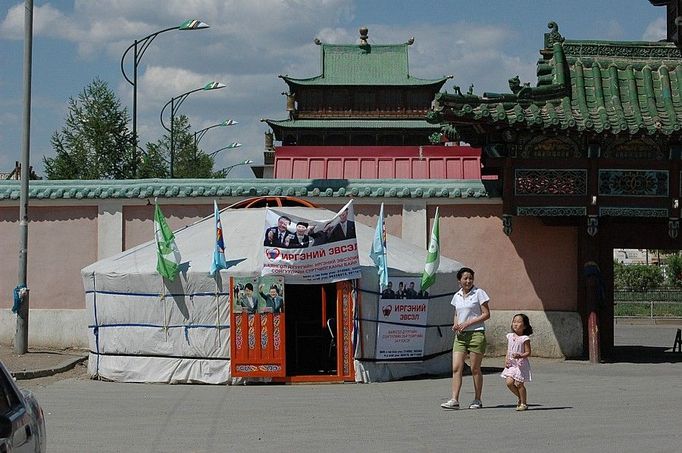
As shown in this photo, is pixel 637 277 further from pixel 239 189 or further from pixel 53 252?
pixel 53 252

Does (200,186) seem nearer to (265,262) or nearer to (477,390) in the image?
(265,262)

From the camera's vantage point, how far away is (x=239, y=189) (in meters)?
17.8

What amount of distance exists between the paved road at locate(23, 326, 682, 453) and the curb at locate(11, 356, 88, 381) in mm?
428

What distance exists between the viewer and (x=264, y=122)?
4094cm

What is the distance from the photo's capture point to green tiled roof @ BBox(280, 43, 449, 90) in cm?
4278

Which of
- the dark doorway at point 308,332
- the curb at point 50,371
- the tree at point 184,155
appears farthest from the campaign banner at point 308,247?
the tree at point 184,155

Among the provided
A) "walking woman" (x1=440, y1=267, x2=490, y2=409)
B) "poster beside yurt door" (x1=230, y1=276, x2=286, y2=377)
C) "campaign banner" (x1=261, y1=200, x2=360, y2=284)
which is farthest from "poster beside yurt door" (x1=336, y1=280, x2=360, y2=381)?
"walking woman" (x1=440, y1=267, x2=490, y2=409)

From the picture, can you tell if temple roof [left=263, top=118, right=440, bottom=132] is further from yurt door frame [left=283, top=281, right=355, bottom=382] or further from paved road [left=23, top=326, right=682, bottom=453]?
A: paved road [left=23, top=326, right=682, bottom=453]

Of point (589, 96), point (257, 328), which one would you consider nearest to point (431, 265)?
point (257, 328)

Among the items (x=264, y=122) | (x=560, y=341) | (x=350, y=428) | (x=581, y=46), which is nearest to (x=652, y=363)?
(x=560, y=341)

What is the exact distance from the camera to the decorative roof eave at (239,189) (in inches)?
696

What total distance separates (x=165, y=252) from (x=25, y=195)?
312 centimetres

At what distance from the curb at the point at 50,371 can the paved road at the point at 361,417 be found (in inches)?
16.9

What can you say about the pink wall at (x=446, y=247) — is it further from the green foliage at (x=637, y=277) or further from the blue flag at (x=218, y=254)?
the green foliage at (x=637, y=277)
